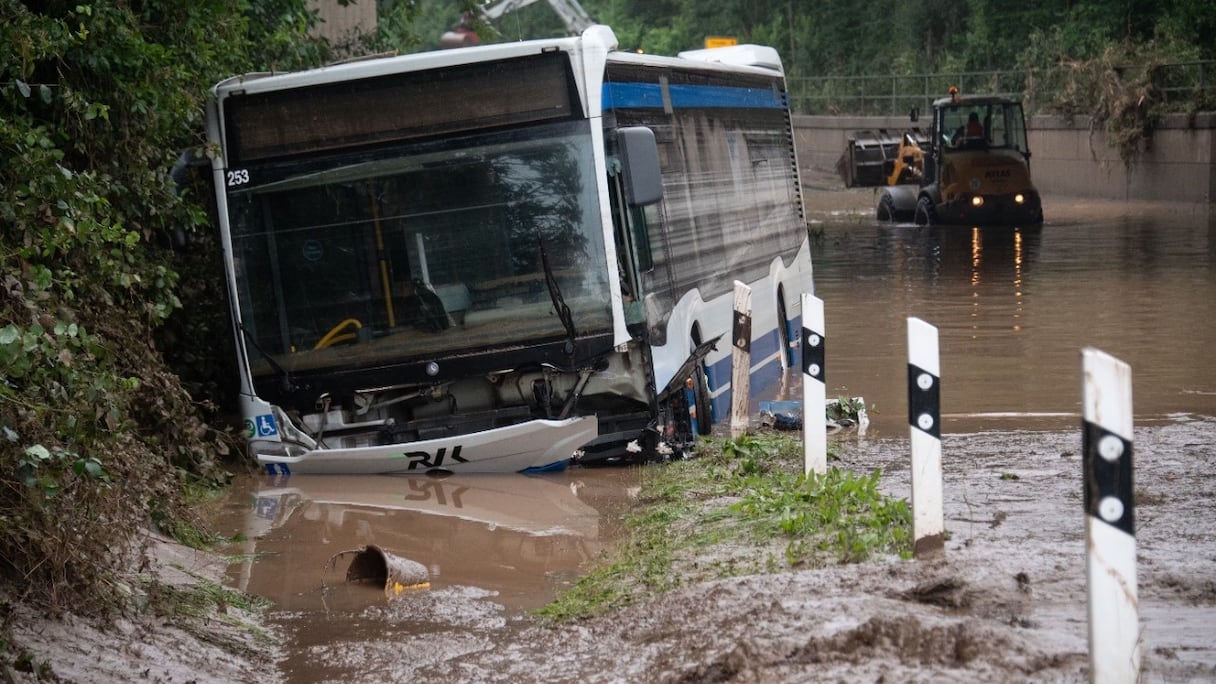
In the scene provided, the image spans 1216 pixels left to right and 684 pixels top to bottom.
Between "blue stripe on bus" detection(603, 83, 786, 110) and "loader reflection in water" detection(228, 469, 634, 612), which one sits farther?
"blue stripe on bus" detection(603, 83, 786, 110)

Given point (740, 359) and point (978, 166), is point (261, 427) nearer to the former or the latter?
point (740, 359)

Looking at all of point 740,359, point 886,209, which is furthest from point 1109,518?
point 886,209

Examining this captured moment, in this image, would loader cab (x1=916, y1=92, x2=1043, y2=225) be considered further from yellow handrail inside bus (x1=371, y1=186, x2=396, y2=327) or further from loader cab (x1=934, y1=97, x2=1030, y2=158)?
yellow handrail inside bus (x1=371, y1=186, x2=396, y2=327)

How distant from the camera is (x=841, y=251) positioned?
3069 centimetres

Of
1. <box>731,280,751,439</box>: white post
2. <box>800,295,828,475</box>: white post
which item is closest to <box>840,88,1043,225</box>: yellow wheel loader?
<box>731,280,751,439</box>: white post

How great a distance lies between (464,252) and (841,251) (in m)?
20.9

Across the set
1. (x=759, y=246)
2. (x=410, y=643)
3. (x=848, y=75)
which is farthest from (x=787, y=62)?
(x=410, y=643)

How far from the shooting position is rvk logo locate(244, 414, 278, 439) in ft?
35.3

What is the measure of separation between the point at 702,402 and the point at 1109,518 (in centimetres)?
746

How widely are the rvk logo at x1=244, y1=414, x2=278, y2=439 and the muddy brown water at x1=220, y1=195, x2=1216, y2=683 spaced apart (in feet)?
1.39

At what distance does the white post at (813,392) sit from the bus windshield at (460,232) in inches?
59.3

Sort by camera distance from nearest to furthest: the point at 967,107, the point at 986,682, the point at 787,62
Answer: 1. the point at 986,682
2. the point at 967,107
3. the point at 787,62

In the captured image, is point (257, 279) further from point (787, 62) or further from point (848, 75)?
point (787, 62)

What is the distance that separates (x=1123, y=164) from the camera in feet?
126
